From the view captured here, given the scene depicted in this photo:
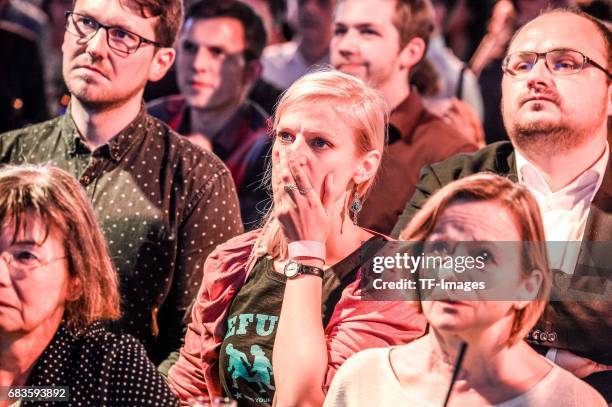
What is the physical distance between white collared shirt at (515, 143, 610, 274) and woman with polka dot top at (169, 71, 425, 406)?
0.45 meters

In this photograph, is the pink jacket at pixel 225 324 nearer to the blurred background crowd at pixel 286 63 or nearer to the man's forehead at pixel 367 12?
the man's forehead at pixel 367 12

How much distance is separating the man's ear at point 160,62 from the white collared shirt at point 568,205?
1113 millimetres

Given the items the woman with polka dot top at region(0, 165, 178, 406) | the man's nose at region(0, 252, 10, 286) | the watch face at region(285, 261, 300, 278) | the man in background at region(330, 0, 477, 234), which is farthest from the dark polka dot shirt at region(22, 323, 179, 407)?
the man in background at region(330, 0, 477, 234)

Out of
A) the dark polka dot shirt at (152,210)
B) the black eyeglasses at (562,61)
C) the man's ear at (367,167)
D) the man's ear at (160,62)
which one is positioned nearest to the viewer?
the man's ear at (367,167)

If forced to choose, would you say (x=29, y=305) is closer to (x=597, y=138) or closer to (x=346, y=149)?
(x=346, y=149)

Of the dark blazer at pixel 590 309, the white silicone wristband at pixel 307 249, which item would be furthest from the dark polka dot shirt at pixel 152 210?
the dark blazer at pixel 590 309

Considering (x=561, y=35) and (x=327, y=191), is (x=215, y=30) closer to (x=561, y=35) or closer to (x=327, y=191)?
(x=561, y=35)

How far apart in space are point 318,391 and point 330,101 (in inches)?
25.9

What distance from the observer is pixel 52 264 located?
8.07 ft

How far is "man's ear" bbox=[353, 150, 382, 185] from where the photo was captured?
262cm

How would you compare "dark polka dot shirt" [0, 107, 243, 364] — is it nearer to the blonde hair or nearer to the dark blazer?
the blonde hair

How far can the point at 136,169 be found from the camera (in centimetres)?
319

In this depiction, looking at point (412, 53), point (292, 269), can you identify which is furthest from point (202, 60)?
point (292, 269)

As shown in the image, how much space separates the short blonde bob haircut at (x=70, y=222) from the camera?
2.47 meters
